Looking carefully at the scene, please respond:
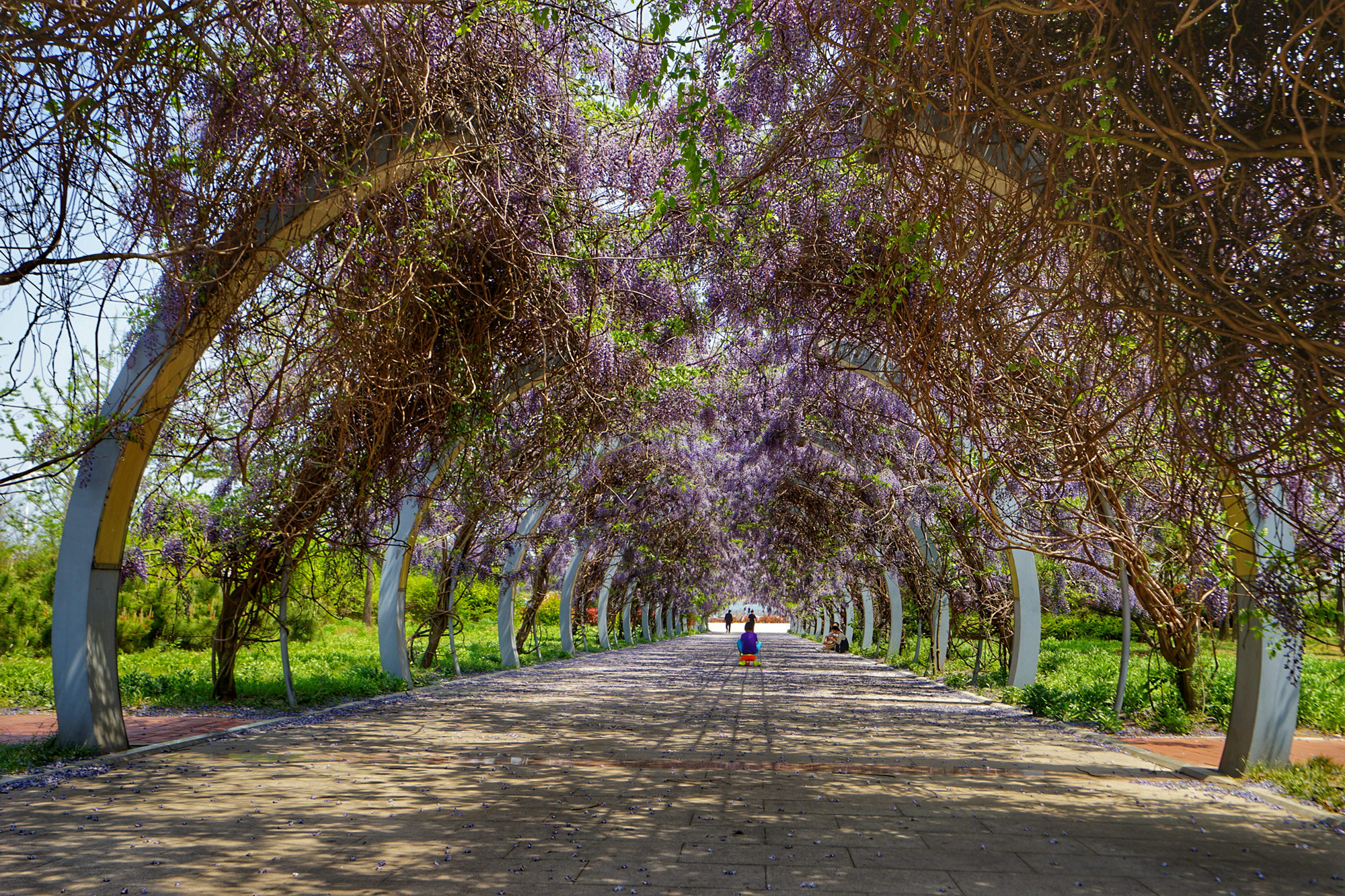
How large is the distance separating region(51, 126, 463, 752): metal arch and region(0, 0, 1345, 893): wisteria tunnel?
0.11 feet

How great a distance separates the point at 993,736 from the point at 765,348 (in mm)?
5249

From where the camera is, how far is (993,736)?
8656 mm

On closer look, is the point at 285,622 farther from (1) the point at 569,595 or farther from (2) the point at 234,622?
(1) the point at 569,595

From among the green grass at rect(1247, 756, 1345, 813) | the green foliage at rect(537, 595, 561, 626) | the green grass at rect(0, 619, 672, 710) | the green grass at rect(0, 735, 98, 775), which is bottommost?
the green foliage at rect(537, 595, 561, 626)

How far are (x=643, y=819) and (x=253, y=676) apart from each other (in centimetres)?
993

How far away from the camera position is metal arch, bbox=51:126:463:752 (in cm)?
582

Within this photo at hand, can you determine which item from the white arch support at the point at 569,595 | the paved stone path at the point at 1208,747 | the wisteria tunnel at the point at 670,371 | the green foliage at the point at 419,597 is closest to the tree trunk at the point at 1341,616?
the wisteria tunnel at the point at 670,371

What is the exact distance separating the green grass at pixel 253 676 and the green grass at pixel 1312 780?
906 centimetres

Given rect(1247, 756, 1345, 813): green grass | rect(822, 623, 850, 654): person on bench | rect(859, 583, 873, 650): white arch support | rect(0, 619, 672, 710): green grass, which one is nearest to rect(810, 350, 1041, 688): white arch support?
rect(1247, 756, 1345, 813): green grass

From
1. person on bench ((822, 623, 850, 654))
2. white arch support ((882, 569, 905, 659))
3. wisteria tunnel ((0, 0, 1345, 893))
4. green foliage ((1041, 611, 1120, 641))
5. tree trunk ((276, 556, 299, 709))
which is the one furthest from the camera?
person on bench ((822, 623, 850, 654))

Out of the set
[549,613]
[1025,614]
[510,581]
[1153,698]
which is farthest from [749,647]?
[549,613]

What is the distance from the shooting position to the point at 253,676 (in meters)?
12.7

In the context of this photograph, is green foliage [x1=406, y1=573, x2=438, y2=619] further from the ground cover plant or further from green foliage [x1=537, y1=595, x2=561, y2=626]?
the ground cover plant

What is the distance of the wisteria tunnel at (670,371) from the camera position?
3.51m
